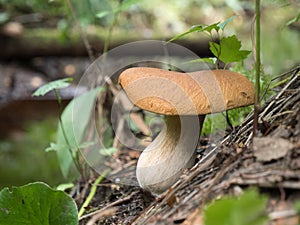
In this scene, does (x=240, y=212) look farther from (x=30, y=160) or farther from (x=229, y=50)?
(x=30, y=160)

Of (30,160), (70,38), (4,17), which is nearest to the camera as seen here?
(30,160)

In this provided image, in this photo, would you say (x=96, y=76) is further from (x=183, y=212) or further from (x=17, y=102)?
(x=17, y=102)

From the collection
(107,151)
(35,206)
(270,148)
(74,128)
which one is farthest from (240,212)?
(74,128)

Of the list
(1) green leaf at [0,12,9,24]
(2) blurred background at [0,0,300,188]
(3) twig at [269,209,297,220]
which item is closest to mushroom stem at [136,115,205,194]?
(3) twig at [269,209,297,220]

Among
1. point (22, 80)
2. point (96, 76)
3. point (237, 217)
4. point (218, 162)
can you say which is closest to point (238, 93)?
point (218, 162)

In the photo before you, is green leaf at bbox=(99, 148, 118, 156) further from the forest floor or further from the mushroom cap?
the mushroom cap

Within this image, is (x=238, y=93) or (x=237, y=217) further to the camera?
(x=238, y=93)

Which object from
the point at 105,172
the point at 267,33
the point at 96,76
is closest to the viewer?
the point at 105,172
